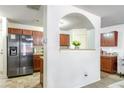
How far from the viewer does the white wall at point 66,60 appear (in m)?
2.82

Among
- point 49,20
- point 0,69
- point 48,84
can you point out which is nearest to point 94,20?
point 49,20

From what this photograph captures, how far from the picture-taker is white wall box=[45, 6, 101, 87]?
282 centimetres

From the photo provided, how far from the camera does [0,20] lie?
508 cm

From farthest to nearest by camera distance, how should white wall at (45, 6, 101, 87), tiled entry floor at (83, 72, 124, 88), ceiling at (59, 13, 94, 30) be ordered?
ceiling at (59, 13, 94, 30) < tiled entry floor at (83, 72, 124, 88) < white wall at (45, 6, 101, 87)

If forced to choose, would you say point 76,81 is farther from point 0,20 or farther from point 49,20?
point 0,20

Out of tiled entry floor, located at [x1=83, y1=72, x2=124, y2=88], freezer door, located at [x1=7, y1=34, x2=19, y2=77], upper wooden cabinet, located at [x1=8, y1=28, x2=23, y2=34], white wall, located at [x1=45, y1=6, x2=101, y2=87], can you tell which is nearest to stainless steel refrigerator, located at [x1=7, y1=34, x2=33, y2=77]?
freezer door, located at [x1=7, y1=34, x2=19, y2=77]

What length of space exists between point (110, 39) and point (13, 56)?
→ 15.1ft

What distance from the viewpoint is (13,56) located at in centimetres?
480

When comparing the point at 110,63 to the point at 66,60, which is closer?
the point at 66,60

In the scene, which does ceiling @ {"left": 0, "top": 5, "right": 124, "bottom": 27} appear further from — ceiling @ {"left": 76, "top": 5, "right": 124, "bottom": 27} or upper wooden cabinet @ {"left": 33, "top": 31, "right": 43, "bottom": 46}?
upper wooden cabinet @ {"left": 33, "top": 31, "right": 43, "bottom": 46}

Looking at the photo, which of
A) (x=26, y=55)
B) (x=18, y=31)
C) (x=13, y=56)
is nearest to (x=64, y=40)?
(x=18, y=31)

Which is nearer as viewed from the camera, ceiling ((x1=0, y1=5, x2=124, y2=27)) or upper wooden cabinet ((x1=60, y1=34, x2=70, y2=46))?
ceiling ((x1=0, y1=5, x2=124, y2=27))

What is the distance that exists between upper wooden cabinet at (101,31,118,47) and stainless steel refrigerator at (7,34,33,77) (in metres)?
3.84

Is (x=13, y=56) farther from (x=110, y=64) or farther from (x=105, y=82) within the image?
(x=110, y=64)
